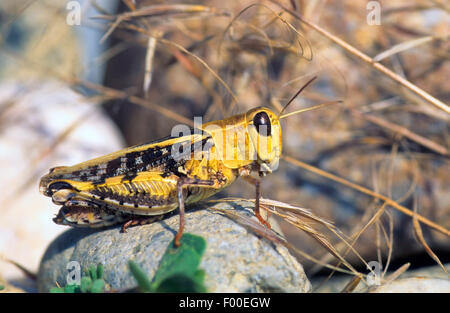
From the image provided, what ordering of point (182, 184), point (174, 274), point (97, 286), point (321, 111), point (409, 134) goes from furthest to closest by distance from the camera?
point (321, 111) → point (409, 134) → point (182, 184) → point (97, 286) → point (174, 274)

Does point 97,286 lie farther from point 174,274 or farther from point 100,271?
point 174,274

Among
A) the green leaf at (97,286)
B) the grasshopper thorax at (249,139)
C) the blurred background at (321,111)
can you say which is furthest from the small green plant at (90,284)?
the blurred background at (321,111)

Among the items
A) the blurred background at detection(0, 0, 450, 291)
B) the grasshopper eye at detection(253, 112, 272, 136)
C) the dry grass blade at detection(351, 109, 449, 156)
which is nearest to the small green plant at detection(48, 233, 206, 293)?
the grasshopper eye at detection(253, 112, 272, 136)

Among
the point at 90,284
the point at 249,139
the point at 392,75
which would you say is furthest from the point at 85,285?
the point at 392,75

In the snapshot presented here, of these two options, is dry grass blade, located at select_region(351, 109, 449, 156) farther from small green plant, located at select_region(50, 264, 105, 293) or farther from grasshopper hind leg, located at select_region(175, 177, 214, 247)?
small green plant, located at select_region(50, 264, 105, 293)

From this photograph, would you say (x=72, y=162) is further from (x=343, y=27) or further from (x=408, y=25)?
(x=408, y=25)

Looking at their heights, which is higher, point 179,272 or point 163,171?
point 163,171

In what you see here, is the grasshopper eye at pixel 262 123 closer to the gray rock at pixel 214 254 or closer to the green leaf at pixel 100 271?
the gray rock at pixel 214 254

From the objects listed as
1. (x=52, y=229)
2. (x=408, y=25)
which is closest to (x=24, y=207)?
(x=52, y=229)

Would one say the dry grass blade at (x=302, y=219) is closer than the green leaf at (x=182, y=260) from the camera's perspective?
No
